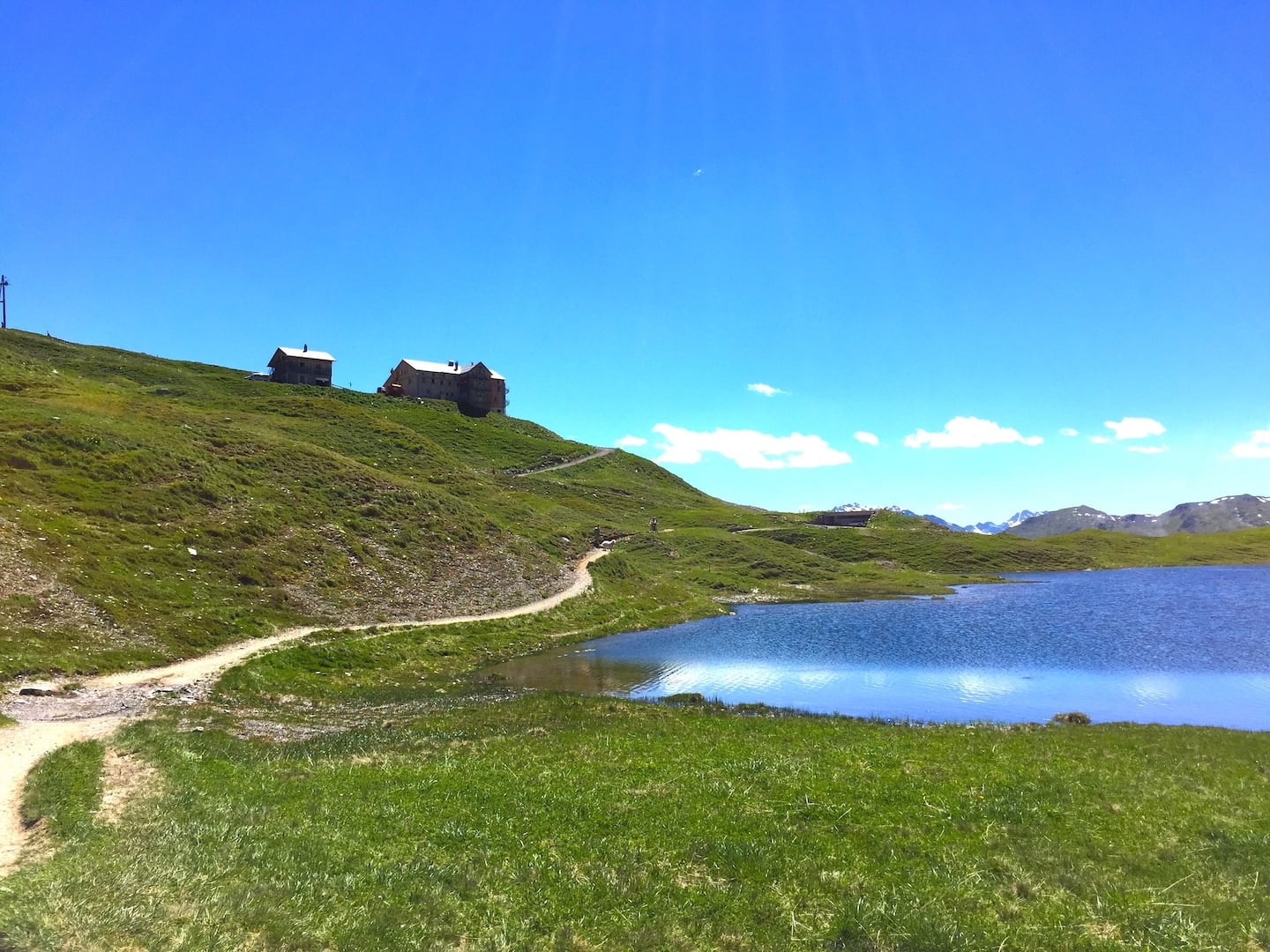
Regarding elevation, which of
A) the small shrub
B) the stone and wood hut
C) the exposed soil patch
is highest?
the stone and wood hut

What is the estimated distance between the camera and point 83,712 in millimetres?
29531

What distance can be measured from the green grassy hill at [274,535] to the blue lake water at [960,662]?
15.7m

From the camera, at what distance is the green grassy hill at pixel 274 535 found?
45469 millimetres

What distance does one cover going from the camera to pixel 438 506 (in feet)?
298

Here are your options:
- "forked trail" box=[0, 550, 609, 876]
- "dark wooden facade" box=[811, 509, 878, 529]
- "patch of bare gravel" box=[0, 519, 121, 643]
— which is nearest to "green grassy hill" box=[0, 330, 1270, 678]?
"patch of bare gravel" box=[0, 519, 121, 643]

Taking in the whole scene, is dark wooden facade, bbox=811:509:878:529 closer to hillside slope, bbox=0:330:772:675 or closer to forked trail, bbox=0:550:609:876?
hillside slope, bbox=0:330:772:675

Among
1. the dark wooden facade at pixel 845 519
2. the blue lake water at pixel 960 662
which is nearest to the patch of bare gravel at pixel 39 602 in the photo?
the blue lake water at pixel 960 662

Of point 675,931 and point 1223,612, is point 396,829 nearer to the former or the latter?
point 675,931

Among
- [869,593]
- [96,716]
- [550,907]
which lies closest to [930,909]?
[550,907]

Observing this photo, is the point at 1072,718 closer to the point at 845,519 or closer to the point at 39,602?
the point at 39,602

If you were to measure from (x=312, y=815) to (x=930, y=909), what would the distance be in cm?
1556

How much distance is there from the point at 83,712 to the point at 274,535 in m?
38.8

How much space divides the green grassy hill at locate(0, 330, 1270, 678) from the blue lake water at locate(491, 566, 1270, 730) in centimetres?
1567

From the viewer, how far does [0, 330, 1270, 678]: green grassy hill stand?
45469mm
